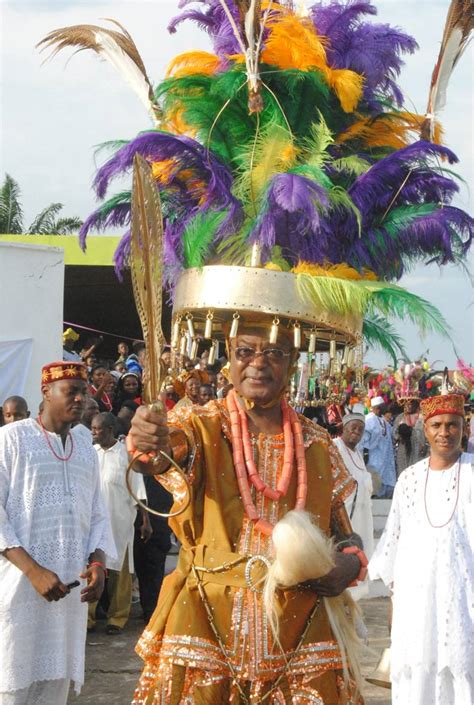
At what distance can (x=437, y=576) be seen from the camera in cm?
642

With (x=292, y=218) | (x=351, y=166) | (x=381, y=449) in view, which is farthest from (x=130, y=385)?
(x=292, y=218)

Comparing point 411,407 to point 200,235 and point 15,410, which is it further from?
point 200,235

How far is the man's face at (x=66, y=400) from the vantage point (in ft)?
19.0

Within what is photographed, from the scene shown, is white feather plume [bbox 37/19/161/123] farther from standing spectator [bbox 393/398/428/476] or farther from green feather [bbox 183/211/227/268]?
standing spectator [bbox 393/398/428/476]

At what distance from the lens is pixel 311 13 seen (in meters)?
5.47

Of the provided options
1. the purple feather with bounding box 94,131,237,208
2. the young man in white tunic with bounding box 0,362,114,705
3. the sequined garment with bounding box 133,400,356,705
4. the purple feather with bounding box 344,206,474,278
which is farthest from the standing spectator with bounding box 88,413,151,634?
the sequined garment with bounding box 133,400,356,705

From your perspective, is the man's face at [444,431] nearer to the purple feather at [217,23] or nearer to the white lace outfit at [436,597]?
the white lace outfit at [436,597]

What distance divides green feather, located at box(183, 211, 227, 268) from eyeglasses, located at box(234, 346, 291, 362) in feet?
2.26

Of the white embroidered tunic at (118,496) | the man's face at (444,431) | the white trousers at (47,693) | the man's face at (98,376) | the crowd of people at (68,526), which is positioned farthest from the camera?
the man's face at (98,376)

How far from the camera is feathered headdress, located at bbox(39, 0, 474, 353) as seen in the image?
189 inches

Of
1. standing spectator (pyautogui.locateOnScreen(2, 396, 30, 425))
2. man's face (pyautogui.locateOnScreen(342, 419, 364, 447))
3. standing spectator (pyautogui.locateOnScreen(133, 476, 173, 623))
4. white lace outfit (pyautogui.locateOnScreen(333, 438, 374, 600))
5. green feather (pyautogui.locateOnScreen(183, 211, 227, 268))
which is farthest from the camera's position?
man's face (pyautogui.locateOnScreen(342, 419, 364, 447))

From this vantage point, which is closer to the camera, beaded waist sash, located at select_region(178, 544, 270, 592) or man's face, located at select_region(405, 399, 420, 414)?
beaded waist sash, located at select_region(178, 544, 270, 592)

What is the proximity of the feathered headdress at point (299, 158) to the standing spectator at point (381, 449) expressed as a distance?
10.7 m

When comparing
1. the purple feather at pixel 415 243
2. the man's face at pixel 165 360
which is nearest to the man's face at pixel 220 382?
the purple feather at pixel 415 243
